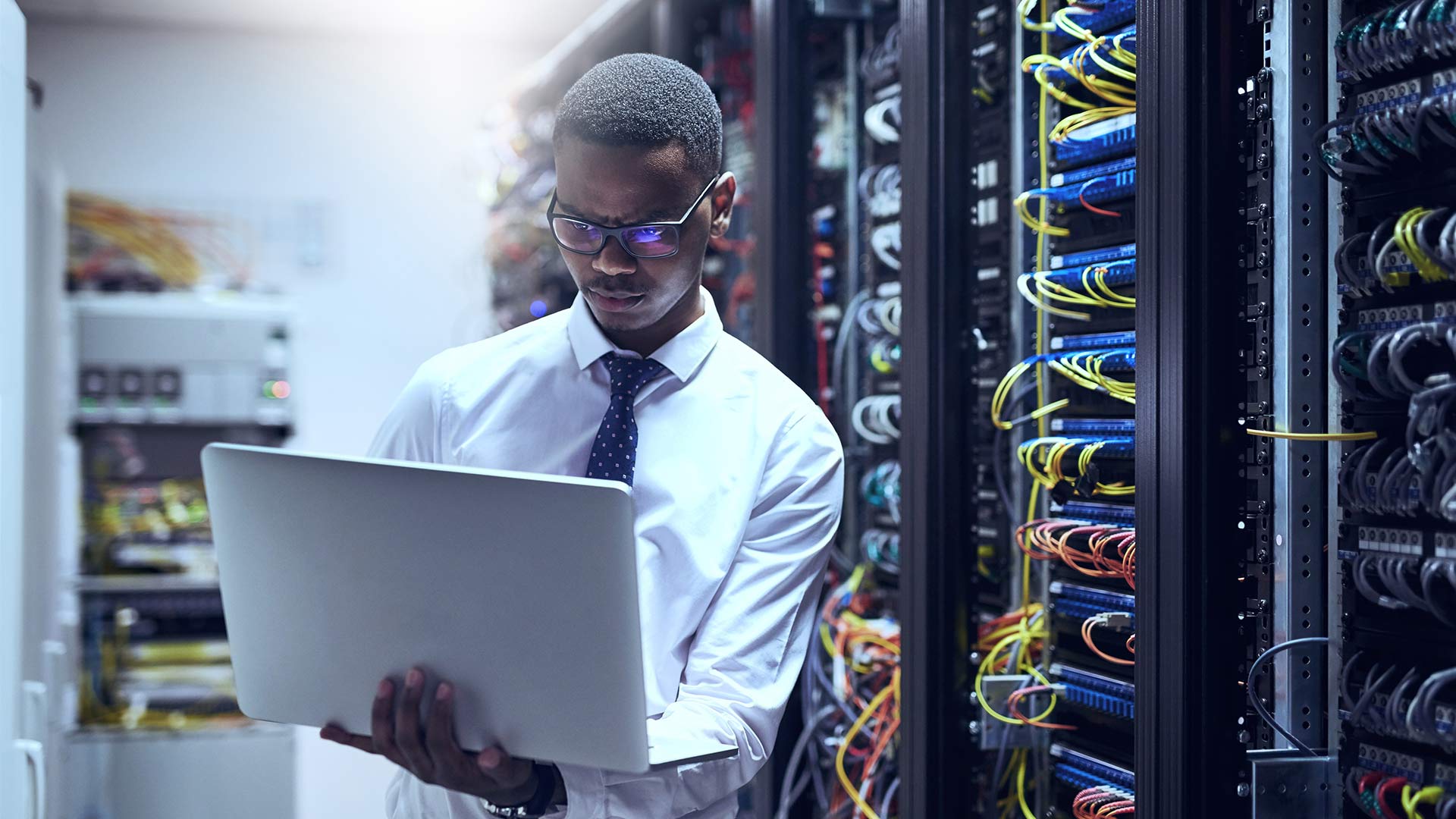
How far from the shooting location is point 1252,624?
1.50m

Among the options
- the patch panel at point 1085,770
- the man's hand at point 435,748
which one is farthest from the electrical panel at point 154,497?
the man's hand at point 435,748

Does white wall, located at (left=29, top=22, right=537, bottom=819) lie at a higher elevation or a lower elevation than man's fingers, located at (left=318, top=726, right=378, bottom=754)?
higher

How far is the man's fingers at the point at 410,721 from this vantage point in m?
1.07

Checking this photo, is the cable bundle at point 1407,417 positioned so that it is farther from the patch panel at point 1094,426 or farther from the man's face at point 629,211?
the man's face at point 629,211

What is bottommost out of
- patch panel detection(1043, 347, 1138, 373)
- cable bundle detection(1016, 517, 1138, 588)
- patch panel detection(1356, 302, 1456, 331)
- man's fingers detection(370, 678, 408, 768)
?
man's fingers detection(370, 678, 408, 768)

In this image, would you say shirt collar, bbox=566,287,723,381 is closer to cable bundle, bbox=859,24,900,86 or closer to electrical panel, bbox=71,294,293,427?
cable bundle, bbox=859,24,900,86

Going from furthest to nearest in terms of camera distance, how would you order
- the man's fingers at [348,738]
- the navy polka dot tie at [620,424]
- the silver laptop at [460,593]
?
the navy polka dot tie at [620,424], the man's fingers at [348,738], the silver laptop at [460,593]

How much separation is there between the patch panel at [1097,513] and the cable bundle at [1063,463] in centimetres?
2

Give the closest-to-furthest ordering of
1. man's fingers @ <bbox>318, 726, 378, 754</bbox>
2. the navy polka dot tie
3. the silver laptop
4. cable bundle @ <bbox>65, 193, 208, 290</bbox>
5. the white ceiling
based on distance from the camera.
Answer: the silver laptop → man's fingers @ <bbox>318, 726, 378, 754</bbox> → the navy polka dot tie → the white ceiling → cable bundle @ <bbox>65, 193, 208, 290</bbox>

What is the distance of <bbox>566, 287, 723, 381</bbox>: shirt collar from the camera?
1443 mm

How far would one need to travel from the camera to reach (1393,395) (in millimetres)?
1368

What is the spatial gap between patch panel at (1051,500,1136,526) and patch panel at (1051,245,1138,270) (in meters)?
0.35

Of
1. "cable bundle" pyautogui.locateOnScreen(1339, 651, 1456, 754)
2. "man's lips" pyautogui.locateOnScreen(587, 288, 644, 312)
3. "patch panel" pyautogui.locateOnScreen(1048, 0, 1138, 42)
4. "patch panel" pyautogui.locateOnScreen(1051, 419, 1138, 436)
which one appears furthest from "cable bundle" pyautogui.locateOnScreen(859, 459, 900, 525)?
"man's lips" pyautogui.locateOnScreen(587, 288, 644, 312)

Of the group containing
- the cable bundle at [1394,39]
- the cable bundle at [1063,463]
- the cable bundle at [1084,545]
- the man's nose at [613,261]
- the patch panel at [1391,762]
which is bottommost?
the patch panel at [1391,762]
